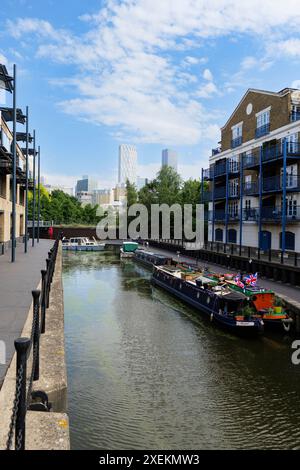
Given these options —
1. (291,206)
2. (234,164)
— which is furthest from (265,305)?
(234,164)

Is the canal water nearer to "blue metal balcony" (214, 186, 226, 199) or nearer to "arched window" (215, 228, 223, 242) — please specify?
"blue metal balcony" (214, 186, 226, 199)

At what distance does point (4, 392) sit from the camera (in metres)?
5.80

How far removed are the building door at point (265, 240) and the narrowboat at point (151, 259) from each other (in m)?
7.98

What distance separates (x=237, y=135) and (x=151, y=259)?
597 inches

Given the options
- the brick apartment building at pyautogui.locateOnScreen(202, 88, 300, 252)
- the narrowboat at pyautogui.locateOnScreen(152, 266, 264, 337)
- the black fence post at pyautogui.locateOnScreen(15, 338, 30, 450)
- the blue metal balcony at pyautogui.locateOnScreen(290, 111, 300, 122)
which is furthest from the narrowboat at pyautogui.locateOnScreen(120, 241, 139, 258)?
the black fence post at pyautogui.locateOnScreen(15, 338, 30, 450)

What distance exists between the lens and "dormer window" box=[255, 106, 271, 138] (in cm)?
3525

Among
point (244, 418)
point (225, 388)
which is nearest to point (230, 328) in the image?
point (225, 388)

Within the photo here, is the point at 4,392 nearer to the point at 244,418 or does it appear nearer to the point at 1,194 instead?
the point at 244,418

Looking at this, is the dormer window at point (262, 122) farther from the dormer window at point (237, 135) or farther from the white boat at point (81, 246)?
the white boat at point (81, 246)

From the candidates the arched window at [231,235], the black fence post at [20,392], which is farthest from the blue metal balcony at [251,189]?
the black fence post at [20,392]

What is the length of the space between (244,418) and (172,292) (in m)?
15.7

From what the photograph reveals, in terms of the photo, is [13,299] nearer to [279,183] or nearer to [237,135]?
[279,183]

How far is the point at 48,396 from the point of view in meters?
6.40

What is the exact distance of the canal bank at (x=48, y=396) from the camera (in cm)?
503
